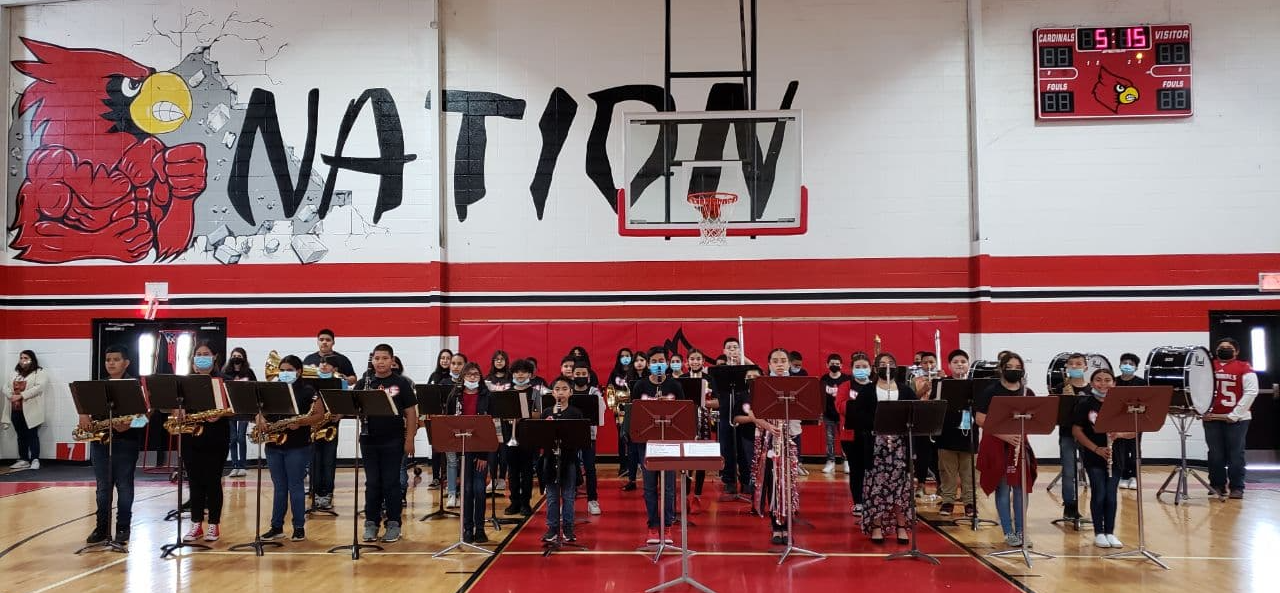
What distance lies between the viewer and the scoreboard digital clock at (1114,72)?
13336mm

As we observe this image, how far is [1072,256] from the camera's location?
529 inches

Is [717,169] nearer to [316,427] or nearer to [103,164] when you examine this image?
[316,427]

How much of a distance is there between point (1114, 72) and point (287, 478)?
13631 mm

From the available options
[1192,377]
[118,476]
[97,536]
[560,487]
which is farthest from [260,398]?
[1192,377]

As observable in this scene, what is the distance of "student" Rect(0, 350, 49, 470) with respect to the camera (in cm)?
1383

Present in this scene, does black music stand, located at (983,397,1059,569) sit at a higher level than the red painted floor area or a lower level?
higher

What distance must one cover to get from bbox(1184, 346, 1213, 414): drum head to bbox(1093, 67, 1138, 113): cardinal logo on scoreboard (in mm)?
4915

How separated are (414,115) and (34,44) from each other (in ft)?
22.9

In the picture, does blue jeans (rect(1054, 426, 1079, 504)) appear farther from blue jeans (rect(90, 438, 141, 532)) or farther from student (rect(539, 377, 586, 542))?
blue jeans (rect(90, 438, 141, 532))

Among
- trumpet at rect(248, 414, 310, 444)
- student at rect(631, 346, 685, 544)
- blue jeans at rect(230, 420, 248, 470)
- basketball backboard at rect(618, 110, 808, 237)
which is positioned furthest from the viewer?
blue jeans at rect(230, 420, 248, 470)

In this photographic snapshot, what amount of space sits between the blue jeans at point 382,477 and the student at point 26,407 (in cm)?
934

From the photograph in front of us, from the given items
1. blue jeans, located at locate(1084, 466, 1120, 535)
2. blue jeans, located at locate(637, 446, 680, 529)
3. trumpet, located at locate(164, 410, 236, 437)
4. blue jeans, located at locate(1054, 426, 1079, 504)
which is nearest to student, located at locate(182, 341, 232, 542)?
trumpet, located at locate(164, 410, 236, 437)

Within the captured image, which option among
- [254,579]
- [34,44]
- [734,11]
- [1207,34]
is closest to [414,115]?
[734,11]

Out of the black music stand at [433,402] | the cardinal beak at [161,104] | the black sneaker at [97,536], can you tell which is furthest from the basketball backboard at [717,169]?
the cardinal beak at [161,104]
